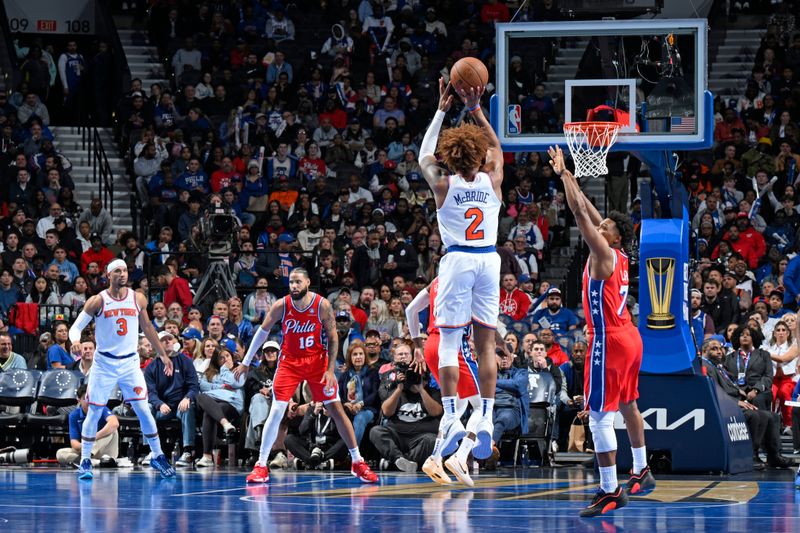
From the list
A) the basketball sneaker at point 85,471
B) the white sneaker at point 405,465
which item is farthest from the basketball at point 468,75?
the basketball sneaker at point 85,471

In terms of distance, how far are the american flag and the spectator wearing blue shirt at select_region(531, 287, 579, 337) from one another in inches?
224

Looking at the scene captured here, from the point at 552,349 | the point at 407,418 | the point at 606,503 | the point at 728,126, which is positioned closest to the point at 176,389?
the point at 407,418

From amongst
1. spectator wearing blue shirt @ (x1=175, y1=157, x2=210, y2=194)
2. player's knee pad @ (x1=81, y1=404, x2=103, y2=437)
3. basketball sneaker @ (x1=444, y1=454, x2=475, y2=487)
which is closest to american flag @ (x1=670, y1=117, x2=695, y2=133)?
basketball sneaker @ (x1=444, y1=454, x2=475, y2=487)

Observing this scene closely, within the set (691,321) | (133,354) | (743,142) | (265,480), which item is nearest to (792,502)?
(691,321)

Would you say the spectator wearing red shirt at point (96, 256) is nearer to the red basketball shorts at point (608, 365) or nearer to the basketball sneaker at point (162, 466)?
the basketball sneaker at point (162, 466)

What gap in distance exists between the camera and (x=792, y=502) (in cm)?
1127

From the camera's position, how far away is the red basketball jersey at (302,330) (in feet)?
45.2

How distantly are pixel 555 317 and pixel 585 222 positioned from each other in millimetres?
9072

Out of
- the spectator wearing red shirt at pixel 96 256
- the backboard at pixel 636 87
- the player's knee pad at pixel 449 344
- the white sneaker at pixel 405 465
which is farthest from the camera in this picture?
the spectator wearing red shirt at pixel 96 256

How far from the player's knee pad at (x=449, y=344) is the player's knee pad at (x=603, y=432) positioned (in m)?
1.17

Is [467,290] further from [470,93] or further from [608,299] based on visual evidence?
[470,93]

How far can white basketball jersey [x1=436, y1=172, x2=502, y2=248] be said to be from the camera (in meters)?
10.3

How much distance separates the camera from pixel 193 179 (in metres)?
23.6

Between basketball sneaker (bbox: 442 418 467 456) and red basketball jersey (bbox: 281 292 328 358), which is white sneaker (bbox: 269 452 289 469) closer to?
red basketball jersey (bbox: 281 292 328 358)
